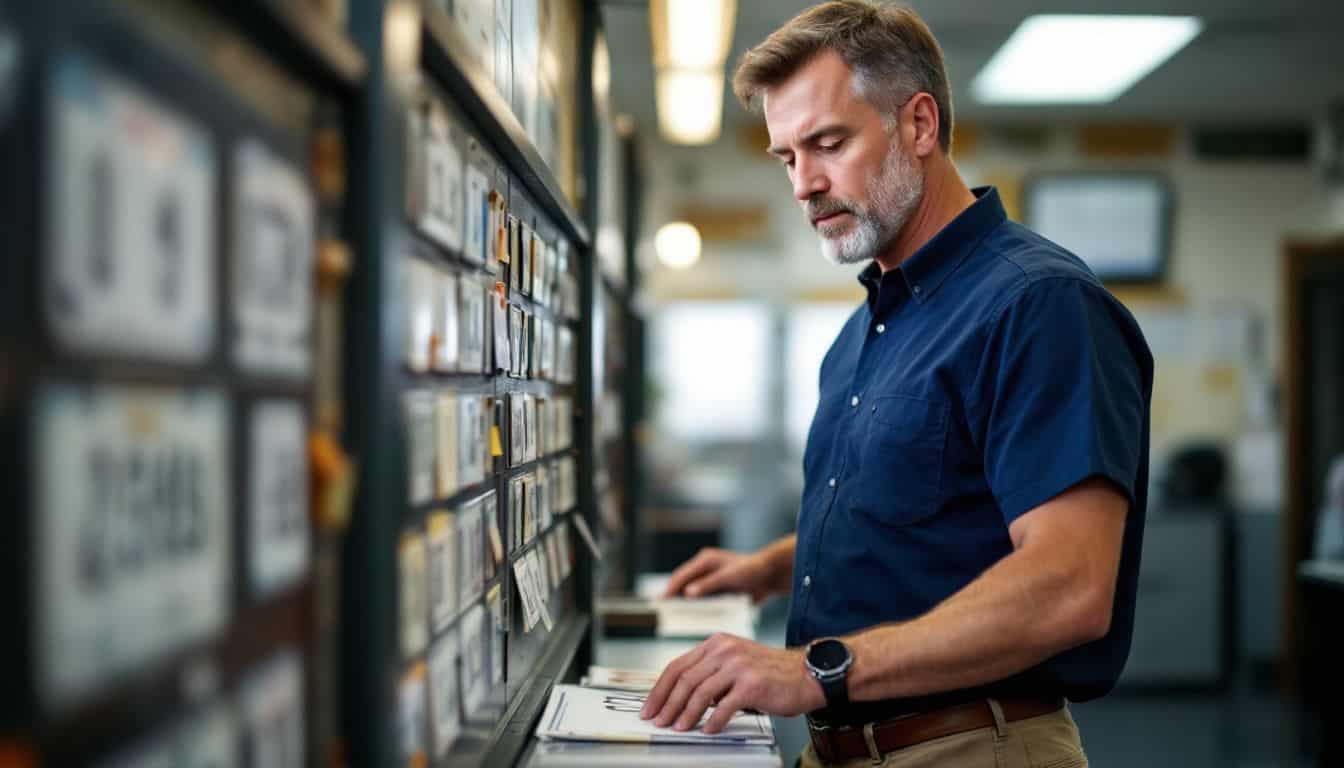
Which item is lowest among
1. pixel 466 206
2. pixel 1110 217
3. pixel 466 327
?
pixel 466 327

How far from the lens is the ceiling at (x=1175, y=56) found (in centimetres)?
408

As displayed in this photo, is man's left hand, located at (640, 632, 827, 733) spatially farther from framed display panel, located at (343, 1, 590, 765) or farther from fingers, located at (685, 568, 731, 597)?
fingers, located at (685, 568, 731, 597)

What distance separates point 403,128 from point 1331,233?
20.9ft

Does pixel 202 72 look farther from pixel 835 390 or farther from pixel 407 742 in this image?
pixel 835 390

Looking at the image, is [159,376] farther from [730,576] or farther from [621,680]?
[730,576]

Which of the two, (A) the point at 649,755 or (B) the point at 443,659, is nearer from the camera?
(B) the point at 443,659

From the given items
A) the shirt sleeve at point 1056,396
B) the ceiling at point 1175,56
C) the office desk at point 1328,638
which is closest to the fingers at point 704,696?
the shirt sleeve at point 1056,396

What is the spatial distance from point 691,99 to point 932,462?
2436 mm

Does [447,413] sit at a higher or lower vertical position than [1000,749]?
higher

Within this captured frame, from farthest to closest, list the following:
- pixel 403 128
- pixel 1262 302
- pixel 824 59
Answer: pixel 1262 302
pixel 824 59
pixel 403 128

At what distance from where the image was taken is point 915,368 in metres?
1.39

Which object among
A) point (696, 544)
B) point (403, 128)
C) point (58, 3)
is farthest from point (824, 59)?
point (696, 544)

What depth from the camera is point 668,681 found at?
3.89ft

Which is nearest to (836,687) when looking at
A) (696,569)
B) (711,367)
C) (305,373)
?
(305,373)
